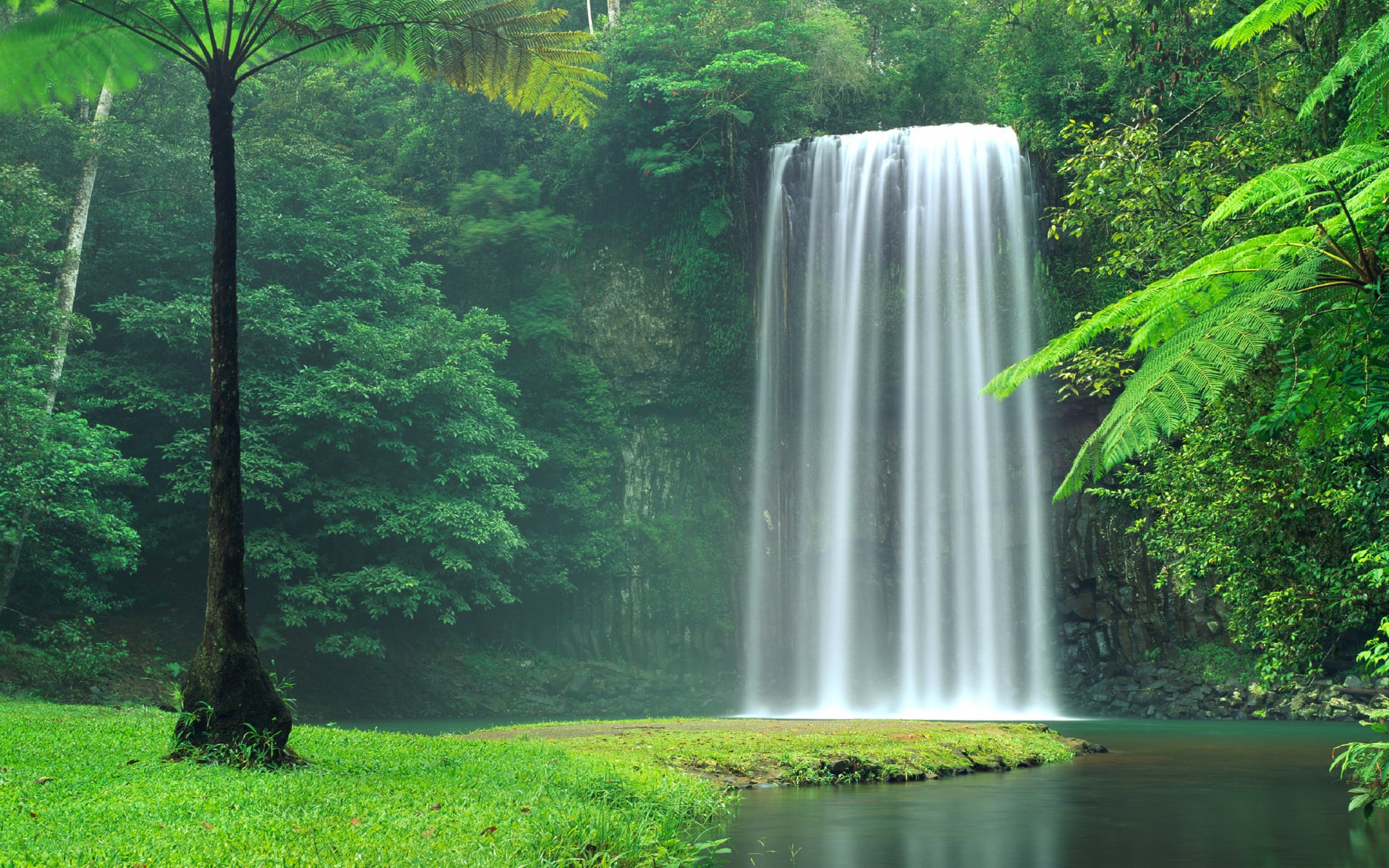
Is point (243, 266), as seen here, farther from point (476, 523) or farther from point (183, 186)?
point (476, 523)

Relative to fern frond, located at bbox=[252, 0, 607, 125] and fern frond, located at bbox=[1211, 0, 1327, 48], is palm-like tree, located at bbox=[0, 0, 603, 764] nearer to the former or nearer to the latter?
fern frond, located at bbox=[252, 0, 607, 125]

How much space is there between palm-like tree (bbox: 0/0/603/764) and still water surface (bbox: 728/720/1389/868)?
410 centimetres

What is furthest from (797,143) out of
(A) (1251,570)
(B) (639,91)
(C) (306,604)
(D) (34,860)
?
(D) (34,860)

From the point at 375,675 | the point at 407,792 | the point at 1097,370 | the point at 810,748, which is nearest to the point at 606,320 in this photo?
the point at 375,675

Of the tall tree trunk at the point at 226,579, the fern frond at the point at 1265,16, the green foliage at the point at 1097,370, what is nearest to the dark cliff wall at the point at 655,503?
the green foliage at the point at 1097,370

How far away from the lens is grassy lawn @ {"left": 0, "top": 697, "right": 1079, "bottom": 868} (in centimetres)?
550

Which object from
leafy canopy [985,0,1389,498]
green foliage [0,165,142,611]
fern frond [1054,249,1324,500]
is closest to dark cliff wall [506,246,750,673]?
green foliage [0,165,142,611]

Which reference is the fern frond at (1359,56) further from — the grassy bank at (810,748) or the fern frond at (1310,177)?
the grassy bank at (810,748)

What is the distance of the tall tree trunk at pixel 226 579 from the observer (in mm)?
8180

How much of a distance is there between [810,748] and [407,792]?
18.6 feet

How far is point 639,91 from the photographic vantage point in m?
28.7

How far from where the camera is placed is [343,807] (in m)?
6.62

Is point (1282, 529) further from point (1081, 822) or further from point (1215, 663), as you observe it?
point (1215, 663)

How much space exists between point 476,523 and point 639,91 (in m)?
12.6
